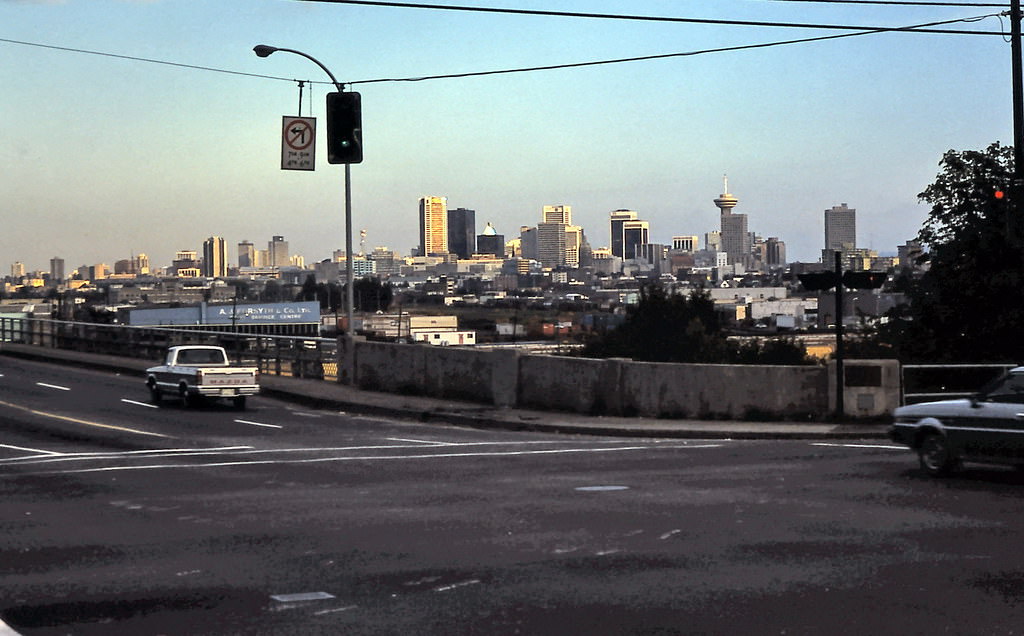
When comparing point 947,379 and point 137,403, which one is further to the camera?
point 137,403

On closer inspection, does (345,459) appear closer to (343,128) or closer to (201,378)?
(343,128)

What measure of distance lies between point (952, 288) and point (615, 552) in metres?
21.8

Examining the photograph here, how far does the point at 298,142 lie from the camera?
3319 cm

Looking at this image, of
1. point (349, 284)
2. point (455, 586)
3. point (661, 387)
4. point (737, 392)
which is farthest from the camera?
point (349, 284)

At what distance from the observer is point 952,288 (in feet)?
102

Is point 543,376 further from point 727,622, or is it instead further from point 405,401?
point 727,622

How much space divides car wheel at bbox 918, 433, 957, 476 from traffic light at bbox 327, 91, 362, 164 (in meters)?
13.6

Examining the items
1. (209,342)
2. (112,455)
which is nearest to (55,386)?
(209,342)

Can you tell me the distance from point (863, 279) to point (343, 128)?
10770mm

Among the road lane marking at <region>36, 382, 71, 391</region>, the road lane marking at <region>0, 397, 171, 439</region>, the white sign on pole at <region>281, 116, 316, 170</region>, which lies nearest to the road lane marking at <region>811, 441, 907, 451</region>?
the road lane marking at <region>0, 397, 171, 439</region>

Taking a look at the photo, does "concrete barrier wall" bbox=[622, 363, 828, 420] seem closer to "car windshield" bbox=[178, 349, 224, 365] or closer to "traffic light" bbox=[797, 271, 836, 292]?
"traffic light" bbox=[797, 271, 836, 292]

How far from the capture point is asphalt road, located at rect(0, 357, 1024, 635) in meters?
9.20

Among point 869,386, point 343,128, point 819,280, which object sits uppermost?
point 343,128

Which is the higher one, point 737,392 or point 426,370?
point 426,370
